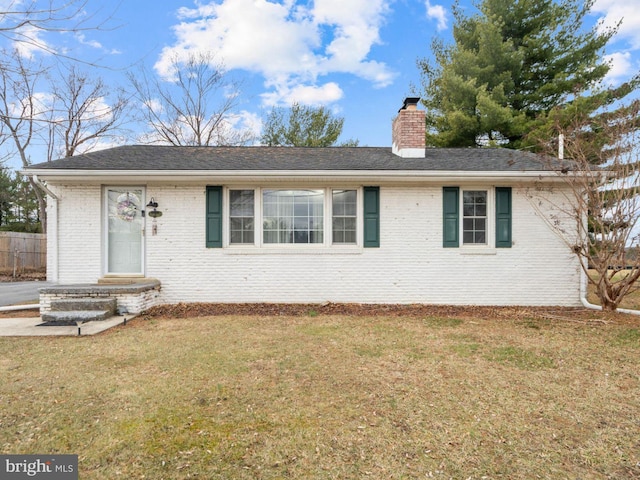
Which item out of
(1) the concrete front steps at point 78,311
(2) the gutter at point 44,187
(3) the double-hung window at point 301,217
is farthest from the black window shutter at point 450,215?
(2) the gutter at point 44,187

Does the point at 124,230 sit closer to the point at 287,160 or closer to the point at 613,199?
the point at 287,160

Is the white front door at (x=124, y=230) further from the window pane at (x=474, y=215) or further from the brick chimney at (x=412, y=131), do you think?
the window pane at (x=474, y=215)

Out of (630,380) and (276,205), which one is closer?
(630,380)

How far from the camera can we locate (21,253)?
1529 cm

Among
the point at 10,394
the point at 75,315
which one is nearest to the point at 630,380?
the point at 10,394

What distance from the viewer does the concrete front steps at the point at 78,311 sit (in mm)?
5727

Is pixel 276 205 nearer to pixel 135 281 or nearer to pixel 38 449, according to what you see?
pixel 135 281

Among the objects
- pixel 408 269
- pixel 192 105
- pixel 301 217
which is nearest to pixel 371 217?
pixel 408 269

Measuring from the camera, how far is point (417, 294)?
733 centimetres

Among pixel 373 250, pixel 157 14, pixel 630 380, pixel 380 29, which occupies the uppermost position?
pixel 380 29

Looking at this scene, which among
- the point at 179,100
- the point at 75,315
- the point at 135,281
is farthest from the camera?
the point at 179,100

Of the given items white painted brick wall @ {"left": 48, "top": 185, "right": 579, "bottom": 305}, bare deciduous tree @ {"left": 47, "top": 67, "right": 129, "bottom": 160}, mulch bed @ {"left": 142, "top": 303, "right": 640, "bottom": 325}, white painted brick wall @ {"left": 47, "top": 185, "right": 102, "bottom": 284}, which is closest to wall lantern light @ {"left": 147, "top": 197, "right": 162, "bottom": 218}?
white painted brick wall @ {"left": 47, "top": 185, "right": 102, "bottom": 284}

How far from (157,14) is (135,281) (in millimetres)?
6440

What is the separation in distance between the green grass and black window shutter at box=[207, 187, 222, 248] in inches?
107
